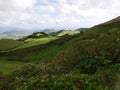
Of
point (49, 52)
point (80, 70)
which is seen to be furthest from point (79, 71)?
point (49, 52)

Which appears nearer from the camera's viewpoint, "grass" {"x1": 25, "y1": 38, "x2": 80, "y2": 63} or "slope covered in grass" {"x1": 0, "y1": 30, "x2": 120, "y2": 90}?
"slope covered in grass" {"x1": 0, "y1": 30, "x2": 120, "y2": 90}

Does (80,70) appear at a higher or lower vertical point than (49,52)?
higher

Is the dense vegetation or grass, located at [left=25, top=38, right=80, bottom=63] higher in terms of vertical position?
the dense vegetation

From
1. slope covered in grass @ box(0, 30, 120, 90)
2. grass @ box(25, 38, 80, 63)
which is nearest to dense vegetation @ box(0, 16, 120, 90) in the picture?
slope covered in grass @ box(0, 30, 120, 90)

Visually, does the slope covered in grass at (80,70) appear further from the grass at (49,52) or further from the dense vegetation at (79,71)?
the grass at (49,52)

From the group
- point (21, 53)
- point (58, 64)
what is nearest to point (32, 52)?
point (21, 53)

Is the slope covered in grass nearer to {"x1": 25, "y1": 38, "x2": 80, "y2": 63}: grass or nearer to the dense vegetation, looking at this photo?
the dense vegetation

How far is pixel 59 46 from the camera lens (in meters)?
66.2

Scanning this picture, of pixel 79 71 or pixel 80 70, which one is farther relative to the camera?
pixel 80 70

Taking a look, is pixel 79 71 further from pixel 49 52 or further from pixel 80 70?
pixel 49 52

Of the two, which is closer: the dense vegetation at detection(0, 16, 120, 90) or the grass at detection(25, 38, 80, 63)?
the dense vegetation at detection(0, 16, 120, 90)

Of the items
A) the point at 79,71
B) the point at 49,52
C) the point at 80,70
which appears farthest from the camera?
the point at 49,52

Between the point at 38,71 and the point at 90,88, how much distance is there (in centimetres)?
377

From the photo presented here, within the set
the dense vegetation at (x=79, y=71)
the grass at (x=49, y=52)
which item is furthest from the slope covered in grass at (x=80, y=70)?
the grass at (x=49, y=52)
